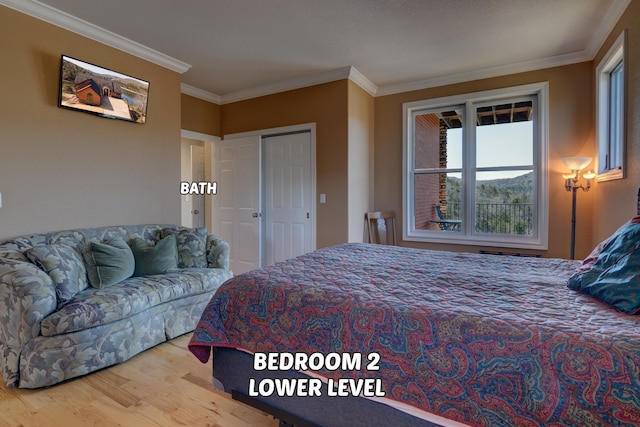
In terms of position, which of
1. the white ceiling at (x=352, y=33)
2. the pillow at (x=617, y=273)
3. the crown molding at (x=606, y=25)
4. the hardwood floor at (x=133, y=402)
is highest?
the white ceiling at (x=352, y=33)

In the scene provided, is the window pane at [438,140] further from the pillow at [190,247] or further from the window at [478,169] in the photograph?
the pillow at [190,247]

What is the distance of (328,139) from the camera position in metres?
3.99

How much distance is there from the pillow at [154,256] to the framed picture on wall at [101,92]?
50.7 inches

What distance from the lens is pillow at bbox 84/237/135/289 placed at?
2.46 meters

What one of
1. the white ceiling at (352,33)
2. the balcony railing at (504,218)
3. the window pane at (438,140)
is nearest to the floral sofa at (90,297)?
the white ceiling at (352,33)

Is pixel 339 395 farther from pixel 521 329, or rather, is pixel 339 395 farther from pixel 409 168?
pixel 409 168

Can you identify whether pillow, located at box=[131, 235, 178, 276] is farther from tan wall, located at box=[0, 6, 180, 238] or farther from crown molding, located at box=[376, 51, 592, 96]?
crown molding, located at box=[376, 51, 592, 96]

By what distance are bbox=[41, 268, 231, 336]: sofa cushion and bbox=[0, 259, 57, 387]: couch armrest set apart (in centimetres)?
7

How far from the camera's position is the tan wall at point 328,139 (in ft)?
12.8

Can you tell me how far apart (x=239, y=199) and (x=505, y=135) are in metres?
3.61

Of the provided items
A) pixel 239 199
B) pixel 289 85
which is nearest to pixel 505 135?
pixel 289 85

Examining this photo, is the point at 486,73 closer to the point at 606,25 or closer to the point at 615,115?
the point at 606,25

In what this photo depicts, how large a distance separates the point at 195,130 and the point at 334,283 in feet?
12.6

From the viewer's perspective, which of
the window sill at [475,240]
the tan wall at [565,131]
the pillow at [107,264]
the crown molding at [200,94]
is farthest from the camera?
the crown molding at [200,94]
